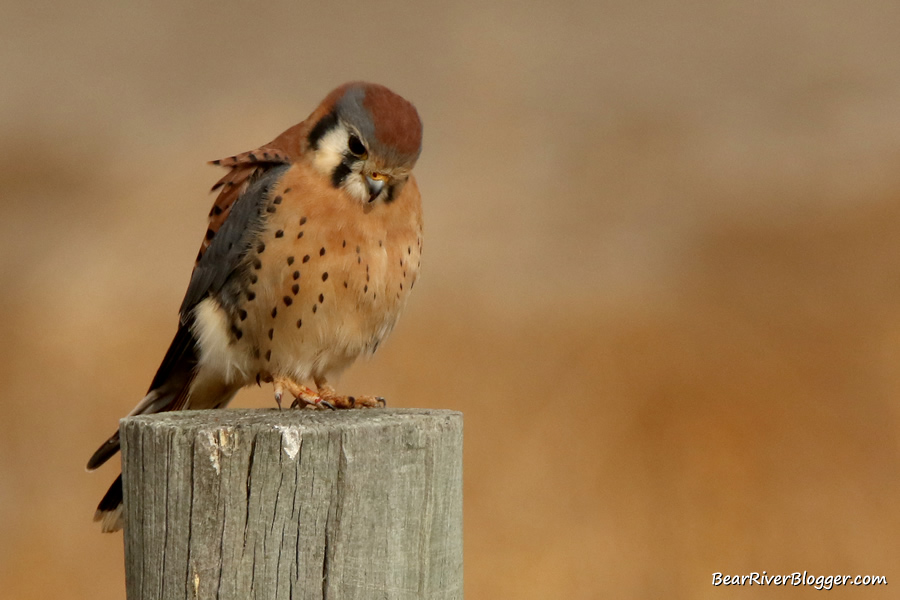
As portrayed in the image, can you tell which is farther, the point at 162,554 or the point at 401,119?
the point at 401,119

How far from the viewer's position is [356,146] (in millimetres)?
2471

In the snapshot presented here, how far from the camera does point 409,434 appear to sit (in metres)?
1.73

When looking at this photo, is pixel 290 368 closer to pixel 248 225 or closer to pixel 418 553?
pixel 248 225

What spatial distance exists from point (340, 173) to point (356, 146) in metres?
0.11

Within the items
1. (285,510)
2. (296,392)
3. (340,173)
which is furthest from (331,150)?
(285,510)

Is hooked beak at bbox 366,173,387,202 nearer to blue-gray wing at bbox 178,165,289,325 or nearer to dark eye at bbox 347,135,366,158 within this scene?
dark eye at bbox 347,135,366,158

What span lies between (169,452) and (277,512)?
0.77ft

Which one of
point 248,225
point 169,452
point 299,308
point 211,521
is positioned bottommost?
point 211,521

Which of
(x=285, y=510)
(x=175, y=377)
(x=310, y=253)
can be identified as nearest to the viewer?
(x=285, y=510)

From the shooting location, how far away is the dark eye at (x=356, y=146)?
8.06ft

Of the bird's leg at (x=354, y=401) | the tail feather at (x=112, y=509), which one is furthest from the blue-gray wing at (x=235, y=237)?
→ the tail feather at (x=112, y=509)

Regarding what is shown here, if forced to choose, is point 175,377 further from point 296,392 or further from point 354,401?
point 354,401

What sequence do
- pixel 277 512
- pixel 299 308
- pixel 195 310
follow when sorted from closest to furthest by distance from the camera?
pixel 277 512, pixel 299 308, pixel 195 310

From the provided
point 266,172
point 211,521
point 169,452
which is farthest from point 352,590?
point 266,172
